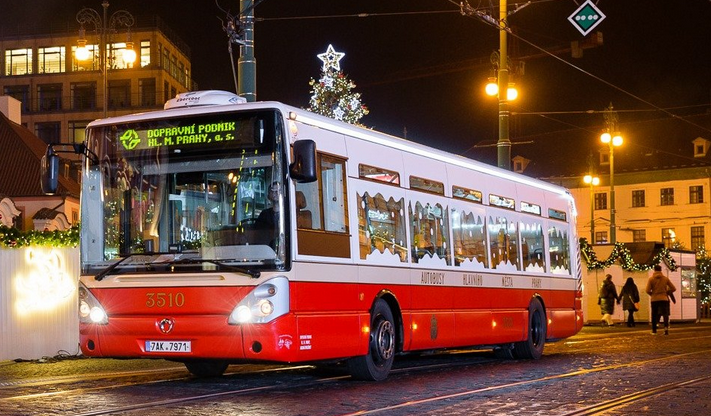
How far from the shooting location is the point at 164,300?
13.0 metres

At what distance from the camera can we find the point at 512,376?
1576 cm

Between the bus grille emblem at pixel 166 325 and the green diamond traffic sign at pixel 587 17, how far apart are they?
14.2m

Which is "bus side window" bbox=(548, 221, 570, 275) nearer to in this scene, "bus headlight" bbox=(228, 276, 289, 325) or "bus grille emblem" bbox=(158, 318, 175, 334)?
"bus headlight" bbox=(228, 276, 289, 325)

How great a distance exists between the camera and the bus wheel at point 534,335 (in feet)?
66.0

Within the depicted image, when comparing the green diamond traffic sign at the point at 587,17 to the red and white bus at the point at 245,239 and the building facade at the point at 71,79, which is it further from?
the building facade at the point at 71,79

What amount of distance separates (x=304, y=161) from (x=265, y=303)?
60.3 inches

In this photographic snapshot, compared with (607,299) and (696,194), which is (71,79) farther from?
(607,299)

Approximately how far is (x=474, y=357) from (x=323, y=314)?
27.6 feet

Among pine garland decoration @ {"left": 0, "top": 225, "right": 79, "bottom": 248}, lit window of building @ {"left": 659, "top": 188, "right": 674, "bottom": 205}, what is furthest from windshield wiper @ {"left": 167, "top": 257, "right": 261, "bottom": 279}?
lit window of building @ {"left": 659, "top": 188, "right": 674, "bottom": 205}

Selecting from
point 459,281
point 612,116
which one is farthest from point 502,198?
point 612,116

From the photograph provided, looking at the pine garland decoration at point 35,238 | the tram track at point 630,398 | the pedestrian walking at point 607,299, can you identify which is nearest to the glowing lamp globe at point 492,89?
the pedestrian walking at point 607,299

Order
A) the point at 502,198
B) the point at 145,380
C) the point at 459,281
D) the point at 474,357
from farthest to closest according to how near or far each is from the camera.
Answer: the point at 474,357 → the point at 502,198 → the point at 459,281 → the point at 145,380

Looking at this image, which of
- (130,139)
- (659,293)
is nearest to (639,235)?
(659,293)

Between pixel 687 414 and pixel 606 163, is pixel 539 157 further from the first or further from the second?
pixel 687 414
